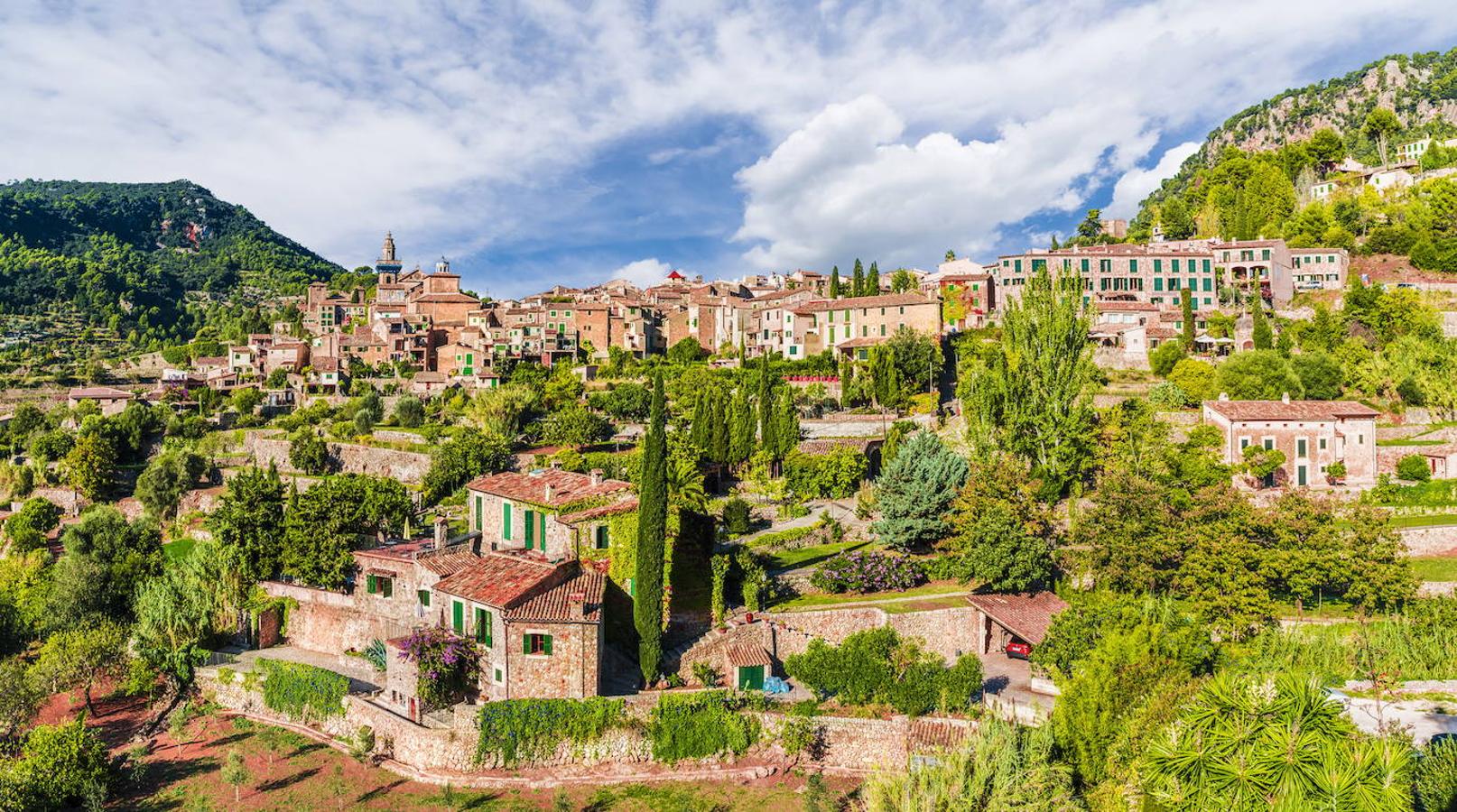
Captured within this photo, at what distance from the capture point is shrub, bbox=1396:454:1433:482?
34.4m

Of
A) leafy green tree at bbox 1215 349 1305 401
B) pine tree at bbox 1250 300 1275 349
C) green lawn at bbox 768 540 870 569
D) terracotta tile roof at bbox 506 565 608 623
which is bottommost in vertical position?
green lawn at bbox 768 540 870 569

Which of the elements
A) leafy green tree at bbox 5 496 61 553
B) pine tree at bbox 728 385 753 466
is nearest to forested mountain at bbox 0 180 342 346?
leafy green tree at bbox 5 496 61 553

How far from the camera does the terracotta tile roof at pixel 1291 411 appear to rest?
35.6 m

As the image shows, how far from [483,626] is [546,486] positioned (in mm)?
5988

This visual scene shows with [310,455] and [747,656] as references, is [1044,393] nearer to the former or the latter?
[747,656]

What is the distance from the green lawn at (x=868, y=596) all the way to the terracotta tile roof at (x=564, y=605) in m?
6.70

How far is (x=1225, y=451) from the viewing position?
118ft

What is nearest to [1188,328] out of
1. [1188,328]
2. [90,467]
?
[1188,328]

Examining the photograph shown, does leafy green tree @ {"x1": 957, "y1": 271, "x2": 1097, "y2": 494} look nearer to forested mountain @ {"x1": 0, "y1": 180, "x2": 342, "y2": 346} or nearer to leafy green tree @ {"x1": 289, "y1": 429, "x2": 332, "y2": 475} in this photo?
leafy green tree @ {"x1": 289, "y1": 429, "x2": 332, "y2": 475}

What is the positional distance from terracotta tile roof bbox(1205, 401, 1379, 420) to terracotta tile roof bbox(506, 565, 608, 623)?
94.6 feet

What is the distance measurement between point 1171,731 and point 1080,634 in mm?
11484

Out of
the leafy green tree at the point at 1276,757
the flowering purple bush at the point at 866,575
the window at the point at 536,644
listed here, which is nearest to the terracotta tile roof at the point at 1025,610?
the flowering purple bush at the point at 866,575

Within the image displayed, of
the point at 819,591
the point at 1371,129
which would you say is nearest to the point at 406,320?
the point at 819,591

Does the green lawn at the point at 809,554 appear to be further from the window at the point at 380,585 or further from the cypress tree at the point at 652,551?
the window at the point at 380,585
